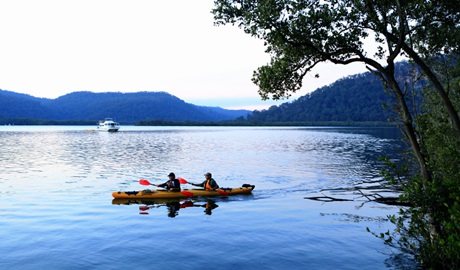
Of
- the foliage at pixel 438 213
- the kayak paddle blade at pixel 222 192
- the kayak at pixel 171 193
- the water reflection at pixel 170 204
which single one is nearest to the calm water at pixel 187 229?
the water reflection at pixel 170 204

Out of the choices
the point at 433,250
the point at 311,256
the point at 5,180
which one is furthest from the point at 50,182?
the point at 433,250

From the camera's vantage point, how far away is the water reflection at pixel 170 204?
27297 millimetres

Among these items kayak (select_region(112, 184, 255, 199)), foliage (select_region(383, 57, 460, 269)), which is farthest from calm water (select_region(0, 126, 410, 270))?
foliage (select_region(383, 57, 460, 269))

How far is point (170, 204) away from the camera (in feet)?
96.4

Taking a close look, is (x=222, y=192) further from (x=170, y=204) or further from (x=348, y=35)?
(x=348, y=35)

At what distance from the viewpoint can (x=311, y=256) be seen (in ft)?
57.6

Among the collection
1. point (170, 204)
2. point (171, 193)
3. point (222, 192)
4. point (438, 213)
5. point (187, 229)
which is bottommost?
point (170, 204)

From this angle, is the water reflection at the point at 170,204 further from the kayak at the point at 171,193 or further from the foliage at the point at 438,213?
the foliage at the point at 438,213

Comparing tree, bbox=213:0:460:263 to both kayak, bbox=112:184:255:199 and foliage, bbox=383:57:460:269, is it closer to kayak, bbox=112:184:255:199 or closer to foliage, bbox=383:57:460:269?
foliage, bbox=383:57:460:269

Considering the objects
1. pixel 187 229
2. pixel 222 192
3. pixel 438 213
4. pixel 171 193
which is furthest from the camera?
pixel 222 192

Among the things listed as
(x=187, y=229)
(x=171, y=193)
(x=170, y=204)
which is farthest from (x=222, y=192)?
(x=187, y=229)

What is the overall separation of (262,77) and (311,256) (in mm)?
7747

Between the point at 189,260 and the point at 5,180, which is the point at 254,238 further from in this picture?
the point at 5,180

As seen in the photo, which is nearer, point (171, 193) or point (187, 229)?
point (187, 229)
